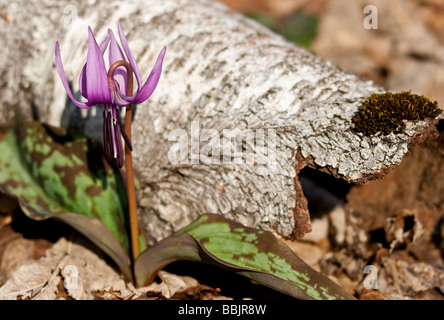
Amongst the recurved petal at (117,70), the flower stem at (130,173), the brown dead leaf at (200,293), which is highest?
the recurved petal at (117,70)

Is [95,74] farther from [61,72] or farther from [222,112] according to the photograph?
[222,112]

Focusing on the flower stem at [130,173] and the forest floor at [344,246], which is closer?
the flower stem at [130,173]

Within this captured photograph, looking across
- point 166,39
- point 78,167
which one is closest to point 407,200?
point 166,39

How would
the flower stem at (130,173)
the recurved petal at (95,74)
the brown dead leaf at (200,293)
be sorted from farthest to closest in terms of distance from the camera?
the brown dead leaf at (200,293), the flower stem at (130,173), the recurved petal at (95,74)

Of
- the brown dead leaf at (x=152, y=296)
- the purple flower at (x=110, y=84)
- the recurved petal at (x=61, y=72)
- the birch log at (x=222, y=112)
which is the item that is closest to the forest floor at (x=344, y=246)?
the brown dead leaf at (x=152, y=296)

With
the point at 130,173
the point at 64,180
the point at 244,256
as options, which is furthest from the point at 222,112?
the point at 64,180

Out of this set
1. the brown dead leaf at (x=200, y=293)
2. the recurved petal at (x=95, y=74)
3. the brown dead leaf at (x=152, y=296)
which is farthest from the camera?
the brown dead leaf at (x=200, y=293)

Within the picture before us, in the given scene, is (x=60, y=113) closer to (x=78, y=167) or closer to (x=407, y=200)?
(x=78, y=167)

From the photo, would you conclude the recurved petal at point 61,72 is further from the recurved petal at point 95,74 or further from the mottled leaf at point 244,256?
the mottled leaf at point 244,256
